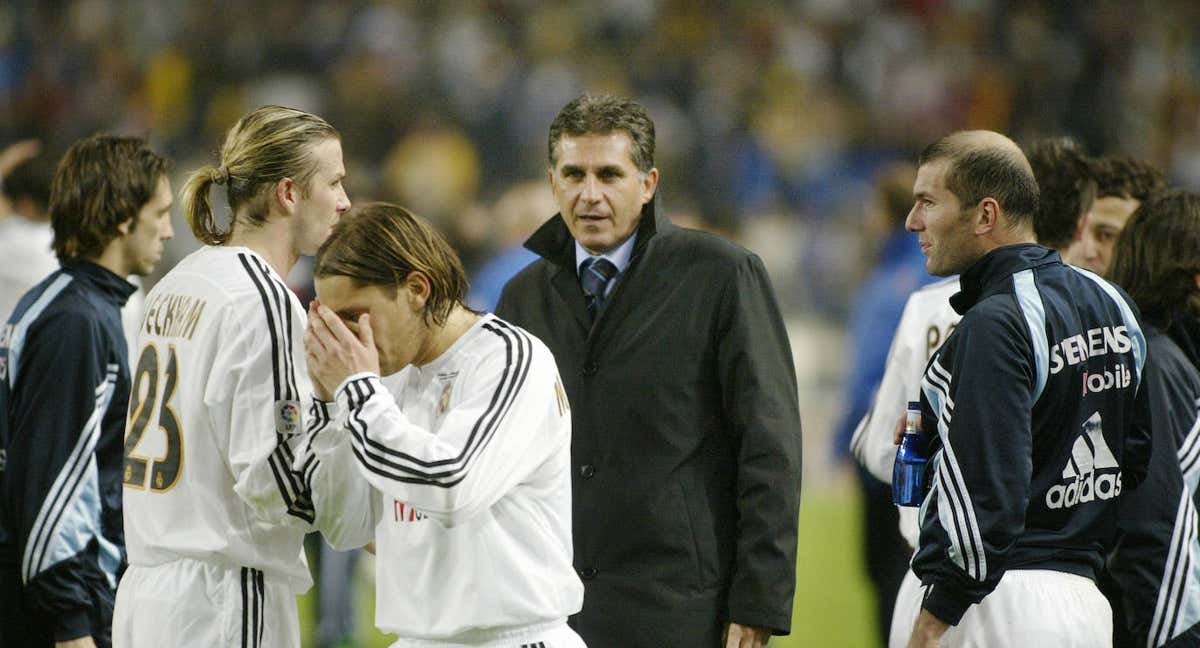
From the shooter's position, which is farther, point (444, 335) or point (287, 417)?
point (287, 417)

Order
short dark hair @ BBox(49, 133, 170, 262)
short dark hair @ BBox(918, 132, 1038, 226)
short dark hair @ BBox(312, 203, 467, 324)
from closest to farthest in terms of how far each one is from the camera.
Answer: short dark hair @ BBox(312, 203, 467, 324) → short dark hair @ BBox(918, 132, 1038, 226) → short dark hair @ BBox(49, 133, 170, 262)

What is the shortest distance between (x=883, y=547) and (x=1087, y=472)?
326cm

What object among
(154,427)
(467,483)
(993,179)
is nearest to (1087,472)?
(993,179)

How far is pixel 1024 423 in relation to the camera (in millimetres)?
3695

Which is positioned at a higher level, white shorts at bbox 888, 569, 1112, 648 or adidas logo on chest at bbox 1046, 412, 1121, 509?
adidas logo on chest at bbox 1046, 412, 1121, 509

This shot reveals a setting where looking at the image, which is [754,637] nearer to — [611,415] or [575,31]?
[611,415]

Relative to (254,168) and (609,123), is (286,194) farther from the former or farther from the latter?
(609,123)

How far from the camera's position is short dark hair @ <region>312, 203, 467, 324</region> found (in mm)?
3301

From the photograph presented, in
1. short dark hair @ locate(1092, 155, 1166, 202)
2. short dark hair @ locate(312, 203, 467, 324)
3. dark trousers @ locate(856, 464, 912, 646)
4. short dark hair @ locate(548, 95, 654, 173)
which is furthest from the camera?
dark trousers @ locate(856, 464, 912, 646)

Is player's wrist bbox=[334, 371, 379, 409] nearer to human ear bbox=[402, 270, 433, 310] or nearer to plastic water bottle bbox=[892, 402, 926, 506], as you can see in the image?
human ear bbox=[402, 270, 433, 310]

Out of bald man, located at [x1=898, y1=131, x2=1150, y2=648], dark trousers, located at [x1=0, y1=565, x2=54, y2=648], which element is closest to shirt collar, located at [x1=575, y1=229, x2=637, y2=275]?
bald man, located at [x1=898, y1=131, x2=1150, y2=648]

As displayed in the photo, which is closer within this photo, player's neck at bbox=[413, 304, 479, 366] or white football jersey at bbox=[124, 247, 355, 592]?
player's neck at bbox=[413, 304, 479, 366]

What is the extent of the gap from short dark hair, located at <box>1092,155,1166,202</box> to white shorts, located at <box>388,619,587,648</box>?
3246 millimetres

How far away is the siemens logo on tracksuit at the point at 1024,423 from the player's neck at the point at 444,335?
4.51 ft
